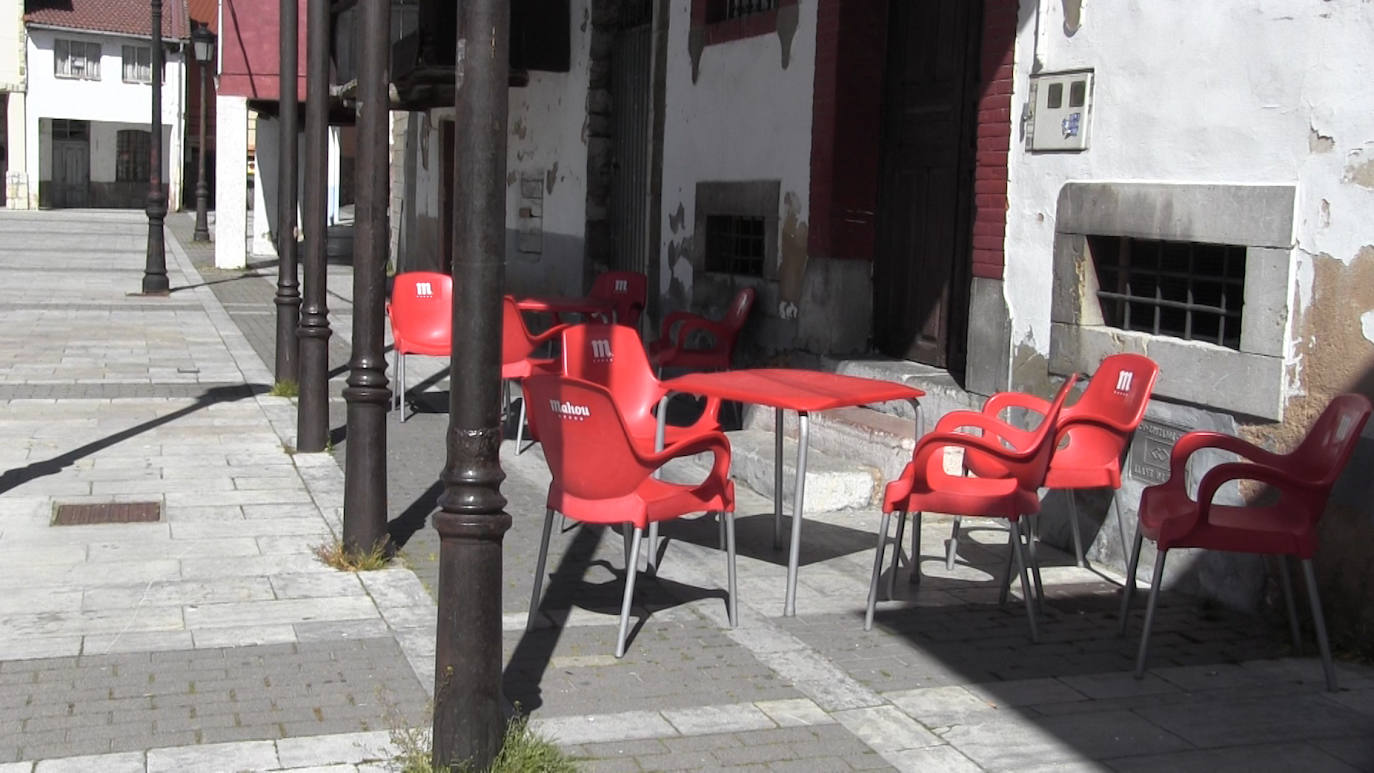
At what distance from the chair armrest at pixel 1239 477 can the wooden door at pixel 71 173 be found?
54870 millimetres

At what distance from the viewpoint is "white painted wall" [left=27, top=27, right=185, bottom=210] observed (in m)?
52.8

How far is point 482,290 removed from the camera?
3891mm

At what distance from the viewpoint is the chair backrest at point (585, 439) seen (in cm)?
507

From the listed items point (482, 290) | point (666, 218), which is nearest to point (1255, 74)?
point (482, 290)

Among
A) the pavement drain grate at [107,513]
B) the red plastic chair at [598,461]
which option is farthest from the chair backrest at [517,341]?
the red plastic chair at [598,461]

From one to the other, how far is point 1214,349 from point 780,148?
177 inches

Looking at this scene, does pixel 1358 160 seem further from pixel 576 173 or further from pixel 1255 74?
pixel 576 173

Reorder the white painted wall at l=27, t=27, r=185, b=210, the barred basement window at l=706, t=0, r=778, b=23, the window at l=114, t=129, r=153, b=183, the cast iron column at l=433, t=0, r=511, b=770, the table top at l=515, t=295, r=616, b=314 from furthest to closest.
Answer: the window at l=114, t=129, r=153, b=183 → the white painted wall at l=27, t=27, r=185, b=210 → the table top at l=515, t=295, r=616, b=314 → the barred basement window at l=706, t=0, r=778, b=23 → the cast iron column at l=433, t=0, r=511, b=770

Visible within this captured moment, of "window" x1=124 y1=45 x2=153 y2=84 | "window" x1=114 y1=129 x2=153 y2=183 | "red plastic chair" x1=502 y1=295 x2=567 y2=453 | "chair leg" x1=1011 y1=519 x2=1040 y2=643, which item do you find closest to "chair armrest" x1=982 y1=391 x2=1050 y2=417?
"chair leg" x1=1011 y1=519 x2=1040 y2=643

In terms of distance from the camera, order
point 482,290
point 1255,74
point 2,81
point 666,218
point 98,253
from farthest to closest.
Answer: point 2,81
point 98,253
point 666,218
point 1255,74
point 482,290

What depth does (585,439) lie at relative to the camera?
5137 mm

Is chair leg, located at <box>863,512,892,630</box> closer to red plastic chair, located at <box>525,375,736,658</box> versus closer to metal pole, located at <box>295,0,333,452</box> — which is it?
red plastic chair, located at <box>525,375,736,658</box>

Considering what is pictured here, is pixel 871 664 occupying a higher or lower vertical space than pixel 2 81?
lower

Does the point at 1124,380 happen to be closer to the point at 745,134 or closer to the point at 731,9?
the point at 745,134
